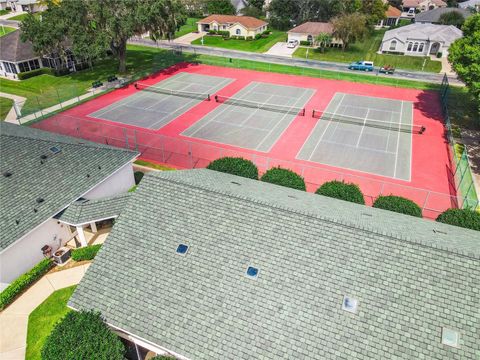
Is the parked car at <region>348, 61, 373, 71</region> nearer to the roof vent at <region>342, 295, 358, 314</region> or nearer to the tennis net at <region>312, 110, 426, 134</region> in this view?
the tennis net at <region>312, 110, 426, 134</region>

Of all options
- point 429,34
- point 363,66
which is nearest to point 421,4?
point 429,34

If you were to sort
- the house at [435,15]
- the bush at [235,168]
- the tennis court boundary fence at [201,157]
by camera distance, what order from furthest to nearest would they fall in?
the house at [435,15]
the tennis court boundary fence at [201,157]
the bush at [235,168]

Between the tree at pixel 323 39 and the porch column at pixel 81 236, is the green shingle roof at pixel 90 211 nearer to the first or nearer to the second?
the porch column at pixel 81 236

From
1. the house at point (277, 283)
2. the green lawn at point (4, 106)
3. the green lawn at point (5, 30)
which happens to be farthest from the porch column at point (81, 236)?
the green lawn at point (5, 30)

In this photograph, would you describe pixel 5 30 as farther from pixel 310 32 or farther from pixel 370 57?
pixel 370 57

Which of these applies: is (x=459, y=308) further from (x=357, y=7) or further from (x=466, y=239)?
(x=357, y=7)

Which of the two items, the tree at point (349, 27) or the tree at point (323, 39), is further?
the tree at point (323, 39)
